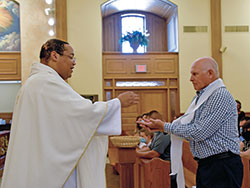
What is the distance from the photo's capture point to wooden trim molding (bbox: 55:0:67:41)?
1054 cm

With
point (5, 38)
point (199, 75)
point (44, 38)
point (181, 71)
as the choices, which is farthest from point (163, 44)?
point (199, 75)

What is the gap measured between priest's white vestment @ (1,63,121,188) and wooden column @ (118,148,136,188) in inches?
66.5

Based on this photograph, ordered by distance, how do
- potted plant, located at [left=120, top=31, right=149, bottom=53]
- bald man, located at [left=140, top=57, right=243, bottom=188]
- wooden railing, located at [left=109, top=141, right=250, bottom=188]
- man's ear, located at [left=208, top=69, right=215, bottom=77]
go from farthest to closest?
potted plant, located at [left=120, top=31, right=149, bottom=53] → wooden railing, located at [left=109, top=141, right=250, bottom=188] → man's ear, located at [left=208, top=69, right=215, bottom=77] → bald man, located at [left=140, top=57, right=243, bottom=188]

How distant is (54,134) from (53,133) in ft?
0.03

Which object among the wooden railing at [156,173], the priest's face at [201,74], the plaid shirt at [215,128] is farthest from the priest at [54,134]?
the wooden railing at [156,173]

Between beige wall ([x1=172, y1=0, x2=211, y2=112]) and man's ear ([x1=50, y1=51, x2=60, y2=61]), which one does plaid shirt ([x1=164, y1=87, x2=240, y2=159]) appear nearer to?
man's ear ([x1=50, y1=51, x2=60, y2=61])

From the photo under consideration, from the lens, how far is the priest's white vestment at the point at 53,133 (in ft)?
7.34

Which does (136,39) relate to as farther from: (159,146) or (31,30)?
(159,146)

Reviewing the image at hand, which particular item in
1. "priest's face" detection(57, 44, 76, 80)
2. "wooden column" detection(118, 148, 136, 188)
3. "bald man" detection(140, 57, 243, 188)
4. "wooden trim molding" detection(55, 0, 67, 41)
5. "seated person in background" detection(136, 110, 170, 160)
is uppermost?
"wooden trim molding" detection(55, 0, 67, 41)

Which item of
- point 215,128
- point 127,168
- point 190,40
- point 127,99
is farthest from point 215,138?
point 190,40

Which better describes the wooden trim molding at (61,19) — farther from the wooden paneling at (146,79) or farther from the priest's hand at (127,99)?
the priest's hand at (127,99)

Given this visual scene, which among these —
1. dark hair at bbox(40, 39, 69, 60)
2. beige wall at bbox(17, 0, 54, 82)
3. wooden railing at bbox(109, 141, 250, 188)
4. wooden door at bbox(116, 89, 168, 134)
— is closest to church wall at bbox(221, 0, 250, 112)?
wooden door at bbox(116, 89, 168, 134)

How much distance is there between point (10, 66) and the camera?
10.7 meters

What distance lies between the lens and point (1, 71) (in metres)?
10.7
